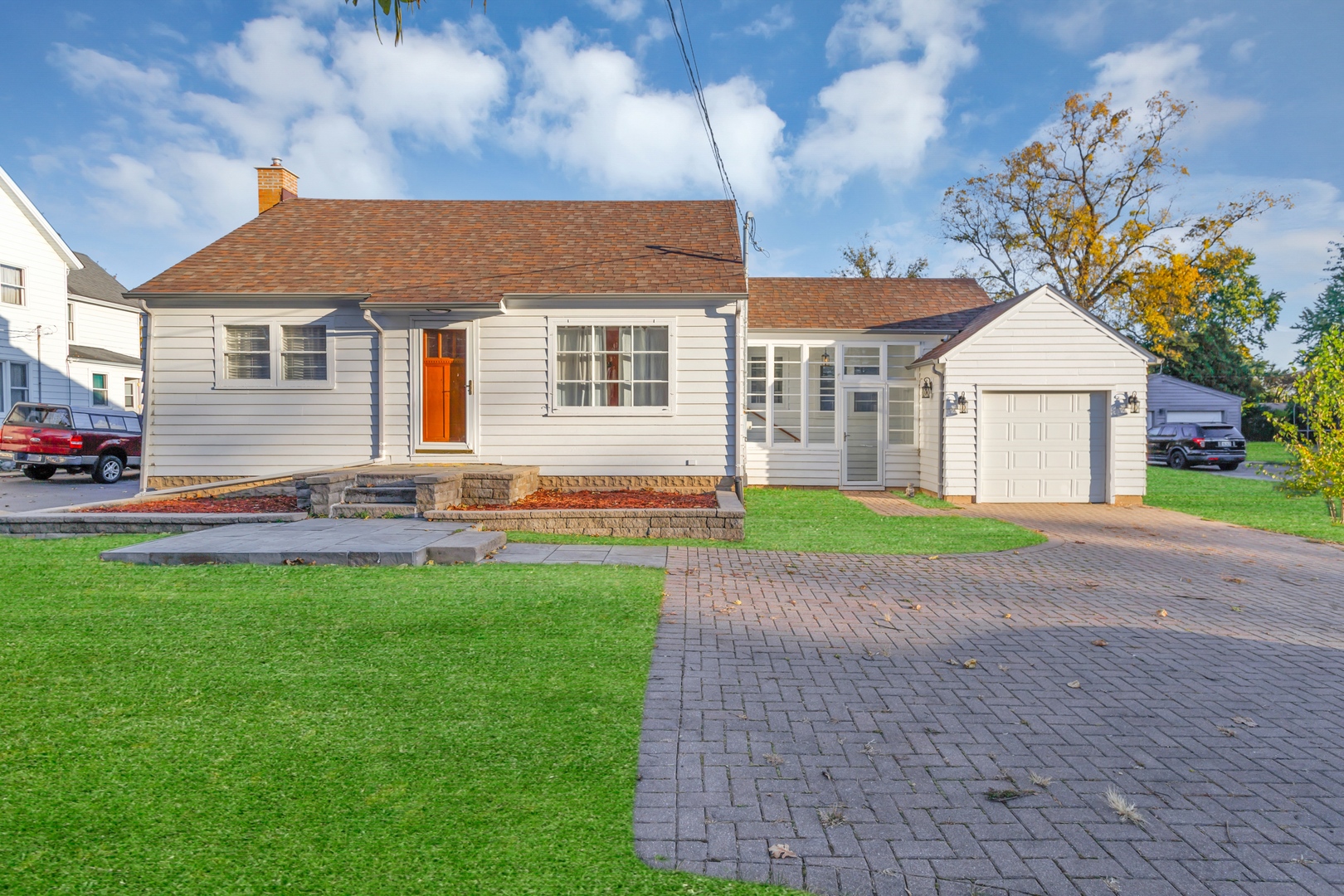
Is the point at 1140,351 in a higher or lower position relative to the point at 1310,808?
higher

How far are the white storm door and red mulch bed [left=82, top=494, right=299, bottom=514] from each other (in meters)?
11.5

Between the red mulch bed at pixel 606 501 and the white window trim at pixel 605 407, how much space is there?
1.49 meters

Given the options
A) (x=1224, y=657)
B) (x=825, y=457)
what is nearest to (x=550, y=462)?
(x=825, y=457)

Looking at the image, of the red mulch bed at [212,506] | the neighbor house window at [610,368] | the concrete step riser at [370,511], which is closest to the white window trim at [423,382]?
the neighbor house window at [610,368]

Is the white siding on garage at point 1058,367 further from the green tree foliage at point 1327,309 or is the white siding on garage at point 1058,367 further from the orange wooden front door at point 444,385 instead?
the green tree foliage at point 1327,309

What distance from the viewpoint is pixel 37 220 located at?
2373cm

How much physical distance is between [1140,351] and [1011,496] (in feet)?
12.5

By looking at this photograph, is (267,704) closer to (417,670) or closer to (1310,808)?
(417,670)

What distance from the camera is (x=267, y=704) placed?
3883mm

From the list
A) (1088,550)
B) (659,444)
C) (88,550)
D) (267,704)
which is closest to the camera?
(267,704)

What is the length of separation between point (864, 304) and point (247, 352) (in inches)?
523

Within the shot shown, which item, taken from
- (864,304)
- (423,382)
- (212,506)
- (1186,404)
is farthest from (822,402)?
(1186,404)

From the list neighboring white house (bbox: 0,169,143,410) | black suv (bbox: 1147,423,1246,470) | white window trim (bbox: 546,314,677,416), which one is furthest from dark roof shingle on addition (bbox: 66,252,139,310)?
black suv (bbox: 1147,423,1246,470)

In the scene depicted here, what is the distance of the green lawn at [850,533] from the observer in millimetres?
9734
